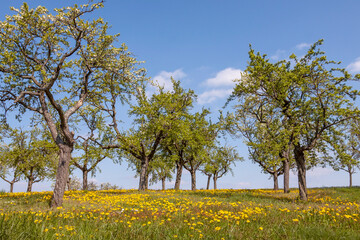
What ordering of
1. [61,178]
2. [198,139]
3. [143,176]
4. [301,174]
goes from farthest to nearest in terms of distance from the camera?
[198,139]
[143,176]
[301,174]
[61,178]

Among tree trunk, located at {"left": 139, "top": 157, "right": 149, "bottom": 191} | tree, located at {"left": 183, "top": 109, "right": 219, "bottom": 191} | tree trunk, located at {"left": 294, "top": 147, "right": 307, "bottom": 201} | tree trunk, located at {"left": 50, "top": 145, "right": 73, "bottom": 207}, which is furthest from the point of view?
tree, located at {"left": 183, "top": 109, "right": 219, "bottom": 191}

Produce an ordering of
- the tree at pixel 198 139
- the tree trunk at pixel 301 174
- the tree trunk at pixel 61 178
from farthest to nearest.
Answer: the tree at pixel 198 139, the tree trunk at pixel 301 174, the tree trunk at pixel 61 178

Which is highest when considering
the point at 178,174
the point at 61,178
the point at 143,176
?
the point at 61,178

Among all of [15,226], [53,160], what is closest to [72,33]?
[15,226]

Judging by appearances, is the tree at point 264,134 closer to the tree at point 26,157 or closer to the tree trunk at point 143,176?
the tree trunk at point 143,176

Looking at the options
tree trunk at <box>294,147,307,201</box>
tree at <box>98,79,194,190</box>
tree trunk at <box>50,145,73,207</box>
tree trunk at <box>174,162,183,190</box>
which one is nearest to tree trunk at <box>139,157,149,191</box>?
tree at <box>98,79,194,190</box>

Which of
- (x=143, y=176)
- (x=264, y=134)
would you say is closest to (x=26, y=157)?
(x=143, y=176)

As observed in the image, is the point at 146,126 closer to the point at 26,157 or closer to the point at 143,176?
the point at 143,176

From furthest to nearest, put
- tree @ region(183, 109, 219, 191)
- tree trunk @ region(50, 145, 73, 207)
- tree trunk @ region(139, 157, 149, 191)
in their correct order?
tree @ region(183, 109, 219, 191)
tree trunk @ region(139, 157, 149, 191)
tree trunk @ region(50, 145, 73, 207)

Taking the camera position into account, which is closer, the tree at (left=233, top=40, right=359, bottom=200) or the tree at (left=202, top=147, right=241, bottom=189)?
the tree at (left=233, top=40, right=359, bottom=200)

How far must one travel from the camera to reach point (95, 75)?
1806cm

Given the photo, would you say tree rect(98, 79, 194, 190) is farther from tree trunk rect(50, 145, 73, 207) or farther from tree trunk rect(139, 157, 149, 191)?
tree trunk rect(50, 145, 73, 207)

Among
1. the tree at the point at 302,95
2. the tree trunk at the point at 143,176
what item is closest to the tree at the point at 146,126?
the tree trunk at the point at 143,176

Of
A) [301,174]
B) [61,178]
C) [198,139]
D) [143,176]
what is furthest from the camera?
[198,139]
